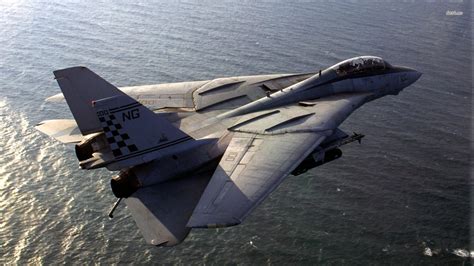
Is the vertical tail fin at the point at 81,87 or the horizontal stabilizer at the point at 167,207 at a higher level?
the vertical tail fin at the point at 81,87

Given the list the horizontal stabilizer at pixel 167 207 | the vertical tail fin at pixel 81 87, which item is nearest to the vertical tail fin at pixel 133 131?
the vertical tail fin at pixel 81 87

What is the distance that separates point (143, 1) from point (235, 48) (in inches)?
2031

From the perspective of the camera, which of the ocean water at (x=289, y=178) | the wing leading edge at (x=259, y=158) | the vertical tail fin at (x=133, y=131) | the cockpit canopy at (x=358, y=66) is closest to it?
the wing leading edge at (x=259, y=158)

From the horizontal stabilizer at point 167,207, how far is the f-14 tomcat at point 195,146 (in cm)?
5

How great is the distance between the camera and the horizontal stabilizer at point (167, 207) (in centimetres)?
2038

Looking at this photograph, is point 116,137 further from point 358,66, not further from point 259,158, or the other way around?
point 358,66

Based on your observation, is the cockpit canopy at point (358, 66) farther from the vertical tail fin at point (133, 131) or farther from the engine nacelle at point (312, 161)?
the vertical tail fin at point (133, 131)

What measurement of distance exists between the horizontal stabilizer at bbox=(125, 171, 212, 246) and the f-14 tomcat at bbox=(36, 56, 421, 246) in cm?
5

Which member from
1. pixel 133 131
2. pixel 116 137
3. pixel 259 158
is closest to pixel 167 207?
pixel 133 131

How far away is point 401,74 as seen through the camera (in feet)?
115

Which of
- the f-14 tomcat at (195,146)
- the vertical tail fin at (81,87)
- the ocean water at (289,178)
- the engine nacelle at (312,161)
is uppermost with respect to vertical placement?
the vertical tail fin at (81,87)

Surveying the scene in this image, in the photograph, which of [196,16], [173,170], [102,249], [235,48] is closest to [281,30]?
[235,48]

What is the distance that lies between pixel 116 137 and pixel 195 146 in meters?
4.65

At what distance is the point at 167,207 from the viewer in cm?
2216
